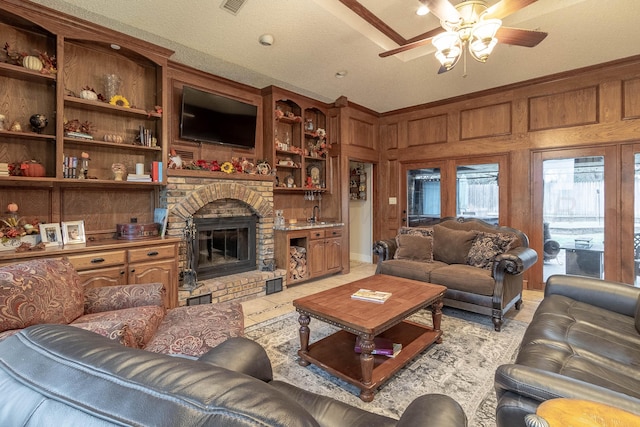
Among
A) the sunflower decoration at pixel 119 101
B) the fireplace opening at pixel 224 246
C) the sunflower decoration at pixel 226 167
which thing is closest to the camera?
the sunflower decoration at pixel 119 101

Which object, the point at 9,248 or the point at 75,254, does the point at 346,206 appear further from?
the point at 9,248

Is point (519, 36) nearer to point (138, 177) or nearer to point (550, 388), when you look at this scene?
point (550, 388)

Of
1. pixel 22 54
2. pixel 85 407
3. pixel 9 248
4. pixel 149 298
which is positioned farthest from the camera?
pixel 22 54

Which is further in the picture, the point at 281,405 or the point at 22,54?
the point at 22,54

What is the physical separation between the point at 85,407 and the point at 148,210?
3624mm

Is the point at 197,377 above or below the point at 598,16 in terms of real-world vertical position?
below

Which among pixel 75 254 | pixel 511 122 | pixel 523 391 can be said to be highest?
pixel 511 122

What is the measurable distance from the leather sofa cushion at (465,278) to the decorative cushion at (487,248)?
10cm

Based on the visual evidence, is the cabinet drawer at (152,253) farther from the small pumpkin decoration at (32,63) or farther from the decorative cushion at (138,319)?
the small pumpkin decoration at (32,63)

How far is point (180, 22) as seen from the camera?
2887 mm

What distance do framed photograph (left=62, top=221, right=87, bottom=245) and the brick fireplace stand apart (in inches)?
31.0

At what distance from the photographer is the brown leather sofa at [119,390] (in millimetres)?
440

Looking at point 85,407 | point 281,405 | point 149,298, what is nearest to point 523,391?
point 281,405

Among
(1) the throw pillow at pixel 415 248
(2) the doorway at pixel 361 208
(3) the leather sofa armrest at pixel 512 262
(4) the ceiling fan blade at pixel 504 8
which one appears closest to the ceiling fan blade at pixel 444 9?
(4) the ceiling fan blade at pixel 504 8
